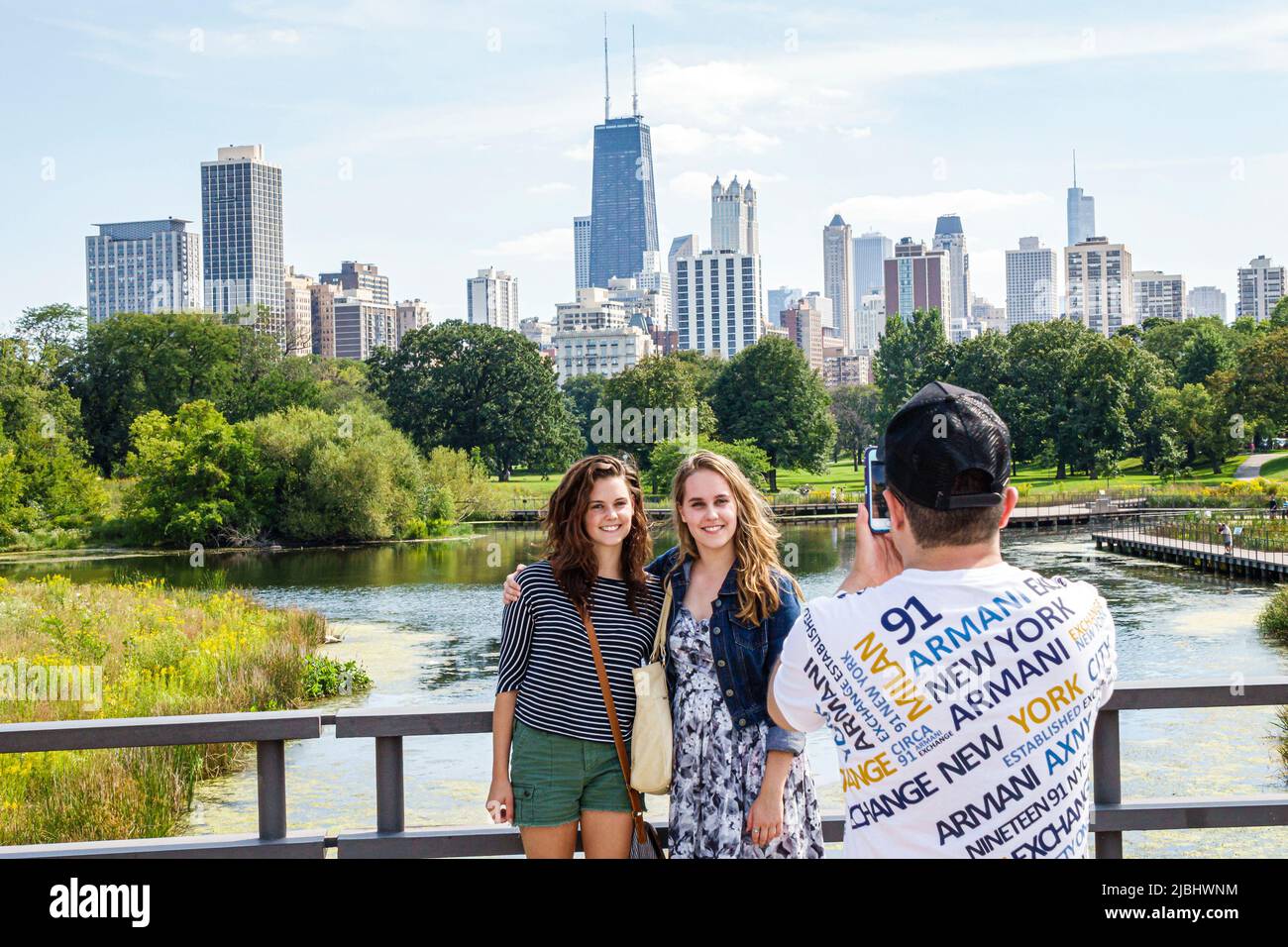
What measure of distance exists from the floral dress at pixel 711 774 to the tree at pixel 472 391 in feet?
215

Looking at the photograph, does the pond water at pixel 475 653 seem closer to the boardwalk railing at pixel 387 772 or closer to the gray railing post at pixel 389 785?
the boardwalk railing at pixel 387 772

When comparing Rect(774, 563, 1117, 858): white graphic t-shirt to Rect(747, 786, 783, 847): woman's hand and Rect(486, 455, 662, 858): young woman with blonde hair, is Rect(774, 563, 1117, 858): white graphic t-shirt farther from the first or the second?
Rect(486, 455, 662, 858): young woman with blonde hair

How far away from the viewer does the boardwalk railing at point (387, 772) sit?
3.68m

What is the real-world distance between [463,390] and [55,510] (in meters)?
26.8

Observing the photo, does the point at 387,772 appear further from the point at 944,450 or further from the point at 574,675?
the point at 944,450

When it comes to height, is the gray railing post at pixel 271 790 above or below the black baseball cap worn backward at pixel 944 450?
below

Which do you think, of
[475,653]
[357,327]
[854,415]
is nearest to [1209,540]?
[475,653]

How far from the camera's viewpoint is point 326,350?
172875 mm

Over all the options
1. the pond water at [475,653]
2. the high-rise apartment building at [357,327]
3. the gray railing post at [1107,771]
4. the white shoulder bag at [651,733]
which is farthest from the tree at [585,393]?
the white shoulder bag at [651,733]

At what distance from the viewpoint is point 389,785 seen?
3779mm

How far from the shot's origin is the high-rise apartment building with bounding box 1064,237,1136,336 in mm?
192000

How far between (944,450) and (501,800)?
1.89 metres
